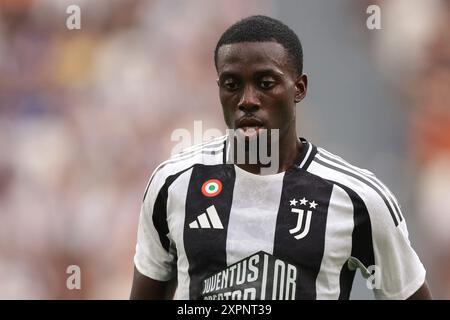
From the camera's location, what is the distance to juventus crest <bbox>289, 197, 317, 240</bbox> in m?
2.17

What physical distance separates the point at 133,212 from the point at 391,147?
1.49 m

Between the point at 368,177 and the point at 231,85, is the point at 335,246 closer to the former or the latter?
the point at 368,177

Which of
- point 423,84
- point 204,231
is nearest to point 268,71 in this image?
point 204,231

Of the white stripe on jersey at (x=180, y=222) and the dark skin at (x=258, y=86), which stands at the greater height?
the dark skin at (x=258, y=86)

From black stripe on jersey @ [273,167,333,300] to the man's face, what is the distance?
0.18m

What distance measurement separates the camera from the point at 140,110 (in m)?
4.39

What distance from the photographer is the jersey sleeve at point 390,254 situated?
7.08 feet

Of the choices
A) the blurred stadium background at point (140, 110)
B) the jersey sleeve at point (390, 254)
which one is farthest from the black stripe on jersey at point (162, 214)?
the blurred stadium background at point (140, 110)

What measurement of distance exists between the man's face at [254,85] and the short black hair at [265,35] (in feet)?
0.06

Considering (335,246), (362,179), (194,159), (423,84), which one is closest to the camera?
(335,246)

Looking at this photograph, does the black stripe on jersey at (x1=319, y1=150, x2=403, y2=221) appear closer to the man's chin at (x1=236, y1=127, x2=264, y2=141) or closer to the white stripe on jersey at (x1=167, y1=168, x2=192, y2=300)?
the man's chin at (x1=236, y1=127, x2=264, y2=141)

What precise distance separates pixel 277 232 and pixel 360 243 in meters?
0.23

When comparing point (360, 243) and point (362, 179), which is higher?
point (362, 179)

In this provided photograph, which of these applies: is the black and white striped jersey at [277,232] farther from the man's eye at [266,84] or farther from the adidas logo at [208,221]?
the man's eye at [266,84]
